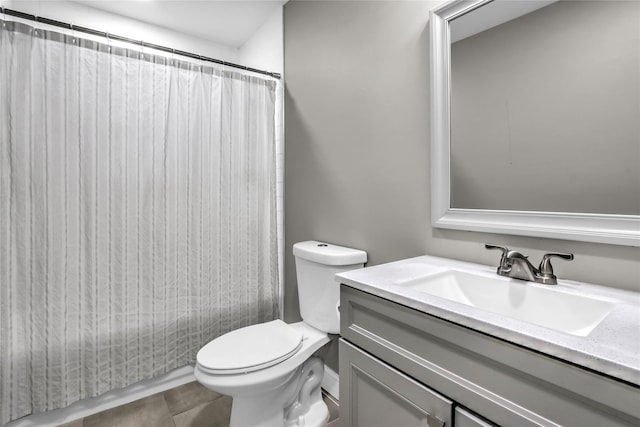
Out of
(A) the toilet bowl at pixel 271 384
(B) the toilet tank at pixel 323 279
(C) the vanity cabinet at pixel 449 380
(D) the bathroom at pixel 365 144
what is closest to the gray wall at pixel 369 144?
(D) the bathroom at pixel 365 144

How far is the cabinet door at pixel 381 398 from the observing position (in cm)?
76

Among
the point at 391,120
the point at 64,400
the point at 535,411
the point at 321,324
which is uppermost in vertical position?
the point at 391,120

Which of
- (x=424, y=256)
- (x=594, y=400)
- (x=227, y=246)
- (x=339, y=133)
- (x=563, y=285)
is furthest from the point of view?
(x=227, y=246)

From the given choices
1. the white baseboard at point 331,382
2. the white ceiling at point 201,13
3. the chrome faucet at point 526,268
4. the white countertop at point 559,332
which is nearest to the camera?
the white countertop at point 559,332

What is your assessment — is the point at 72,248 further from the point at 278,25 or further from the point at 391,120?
the point at 278,25

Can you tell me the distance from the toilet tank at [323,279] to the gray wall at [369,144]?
112 mm

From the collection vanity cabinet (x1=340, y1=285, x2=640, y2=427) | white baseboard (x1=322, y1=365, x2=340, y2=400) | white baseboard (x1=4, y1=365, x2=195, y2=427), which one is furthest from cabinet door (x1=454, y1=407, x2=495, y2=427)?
white baseboard (x1=4, y1=365, x2=195, y2=427)

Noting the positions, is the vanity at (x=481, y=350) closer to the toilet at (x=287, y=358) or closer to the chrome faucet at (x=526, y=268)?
A: the chrome faucet at (x=526, y=268)

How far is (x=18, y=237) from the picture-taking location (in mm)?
1391

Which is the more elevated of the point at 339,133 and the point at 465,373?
the point at 339,133

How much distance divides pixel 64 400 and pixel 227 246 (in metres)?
1.06

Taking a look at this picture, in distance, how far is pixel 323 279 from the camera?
1.58 metres

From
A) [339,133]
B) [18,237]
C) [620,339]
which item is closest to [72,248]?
[18,237]

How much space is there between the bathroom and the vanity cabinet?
50 centimetres
